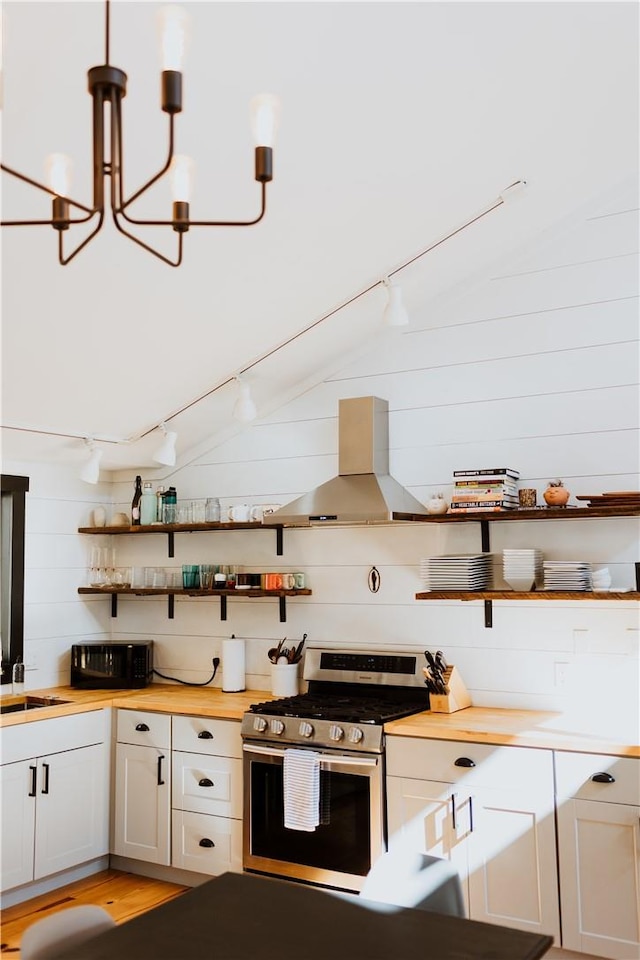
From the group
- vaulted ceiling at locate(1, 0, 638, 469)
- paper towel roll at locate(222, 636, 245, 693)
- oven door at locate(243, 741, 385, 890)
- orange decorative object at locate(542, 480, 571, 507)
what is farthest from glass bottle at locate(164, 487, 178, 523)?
orange decorative object at locate(542, 480, 571, 507)

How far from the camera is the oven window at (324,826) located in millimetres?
3621

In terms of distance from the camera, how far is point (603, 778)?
10.4 ft

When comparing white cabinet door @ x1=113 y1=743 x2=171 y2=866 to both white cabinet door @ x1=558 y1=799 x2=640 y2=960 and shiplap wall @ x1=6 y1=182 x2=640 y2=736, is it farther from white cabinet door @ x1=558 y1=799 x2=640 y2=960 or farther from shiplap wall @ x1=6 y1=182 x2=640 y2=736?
white cabinet door @ x1=558 y1=799 x2=640 y2=960

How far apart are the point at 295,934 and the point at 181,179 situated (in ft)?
4.98

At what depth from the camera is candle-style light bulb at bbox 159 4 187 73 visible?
1.47 m

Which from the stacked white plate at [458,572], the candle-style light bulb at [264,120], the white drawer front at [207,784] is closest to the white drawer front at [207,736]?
the white drawer front at [207,784]

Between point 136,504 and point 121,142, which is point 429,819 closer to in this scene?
point 136,504

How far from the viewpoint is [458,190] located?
3.36m

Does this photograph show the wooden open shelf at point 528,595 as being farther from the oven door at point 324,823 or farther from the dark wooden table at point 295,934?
the dark wooden table at point 295,934

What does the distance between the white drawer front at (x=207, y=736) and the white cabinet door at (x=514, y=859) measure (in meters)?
1.18

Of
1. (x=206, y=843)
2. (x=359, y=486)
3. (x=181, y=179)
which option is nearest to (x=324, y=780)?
A: (x=206, y=843)

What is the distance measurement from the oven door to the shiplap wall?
0.75 metres

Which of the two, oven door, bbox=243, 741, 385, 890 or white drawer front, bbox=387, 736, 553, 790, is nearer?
white drawer front, bbox=387, 736, 553, 790

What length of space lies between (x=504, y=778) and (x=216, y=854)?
1.47m
